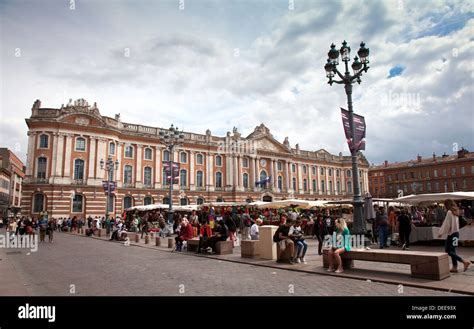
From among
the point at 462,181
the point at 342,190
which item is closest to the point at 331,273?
the point at 342,190

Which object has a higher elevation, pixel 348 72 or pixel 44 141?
pixel 44 141

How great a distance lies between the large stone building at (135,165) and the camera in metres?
39.2

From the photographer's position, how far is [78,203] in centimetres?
4044

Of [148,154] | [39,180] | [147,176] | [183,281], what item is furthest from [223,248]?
[148,154]

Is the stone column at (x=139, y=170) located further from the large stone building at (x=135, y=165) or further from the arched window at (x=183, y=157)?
the arched window at (x=183, y=157)

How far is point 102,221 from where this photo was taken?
36500 millimetres

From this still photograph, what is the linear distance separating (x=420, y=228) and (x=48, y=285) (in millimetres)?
14780

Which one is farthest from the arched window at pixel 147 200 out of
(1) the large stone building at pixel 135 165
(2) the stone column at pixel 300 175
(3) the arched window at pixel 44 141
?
(2) the stone column at pixel 300 175

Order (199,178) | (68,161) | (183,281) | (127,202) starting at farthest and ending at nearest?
(199,178) → (127,202) → (68,161) → (183,281)

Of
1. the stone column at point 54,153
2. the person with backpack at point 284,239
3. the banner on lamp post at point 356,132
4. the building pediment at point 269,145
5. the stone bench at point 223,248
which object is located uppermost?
the building pediment at point 269,145

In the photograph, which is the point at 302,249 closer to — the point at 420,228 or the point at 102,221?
the point at 420,228

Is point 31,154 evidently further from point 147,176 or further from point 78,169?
point 147,176

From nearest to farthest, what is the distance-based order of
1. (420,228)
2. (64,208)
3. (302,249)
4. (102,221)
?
(302,249)
(420,228)
(102,221)
(64,208)

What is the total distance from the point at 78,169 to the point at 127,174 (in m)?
6.36
